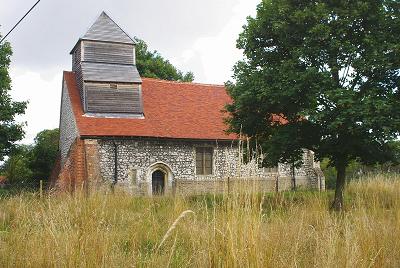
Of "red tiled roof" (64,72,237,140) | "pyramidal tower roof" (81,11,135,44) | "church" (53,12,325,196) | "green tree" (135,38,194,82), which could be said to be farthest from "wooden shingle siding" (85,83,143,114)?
"green tree" (135,38,194,82)

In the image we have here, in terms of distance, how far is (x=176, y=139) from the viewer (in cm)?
2475

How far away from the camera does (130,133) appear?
23531 millimetres

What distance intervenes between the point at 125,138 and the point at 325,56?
1250 cm

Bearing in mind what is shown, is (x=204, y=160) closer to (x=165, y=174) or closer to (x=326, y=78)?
(x=165, y=174)

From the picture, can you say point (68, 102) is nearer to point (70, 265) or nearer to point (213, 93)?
point (213, 93)

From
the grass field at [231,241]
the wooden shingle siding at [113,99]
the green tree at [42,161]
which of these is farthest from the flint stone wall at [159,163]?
the grass field at [231,241]

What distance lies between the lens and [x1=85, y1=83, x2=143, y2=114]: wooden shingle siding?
80.6 feet

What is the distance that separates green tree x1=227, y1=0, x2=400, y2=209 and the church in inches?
304

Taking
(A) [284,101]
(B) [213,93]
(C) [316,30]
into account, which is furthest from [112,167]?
(C) [316,30]

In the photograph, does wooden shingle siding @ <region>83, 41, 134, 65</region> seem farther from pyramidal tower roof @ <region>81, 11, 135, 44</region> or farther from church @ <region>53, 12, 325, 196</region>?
pyramidal tower roof @ <region>81, 11, 135, 44</region>

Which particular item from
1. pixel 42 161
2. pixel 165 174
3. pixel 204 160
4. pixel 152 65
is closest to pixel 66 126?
pixel 42 161

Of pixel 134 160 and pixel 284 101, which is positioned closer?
pixel 284 101

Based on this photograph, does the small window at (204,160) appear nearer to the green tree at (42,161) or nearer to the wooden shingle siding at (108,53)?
the wooden shingle siding at (108,53)

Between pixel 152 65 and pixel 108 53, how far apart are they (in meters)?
10.6
